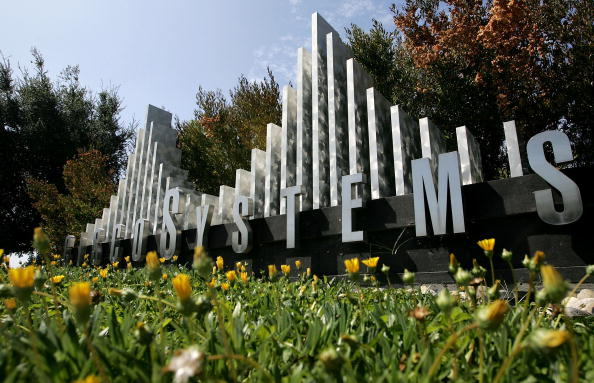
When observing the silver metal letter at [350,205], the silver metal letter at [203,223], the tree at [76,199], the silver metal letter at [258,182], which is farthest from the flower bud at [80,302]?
the tree at [76,199]

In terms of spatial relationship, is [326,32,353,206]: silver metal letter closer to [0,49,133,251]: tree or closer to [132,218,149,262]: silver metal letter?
[132,218,149,262]: silver metal letter

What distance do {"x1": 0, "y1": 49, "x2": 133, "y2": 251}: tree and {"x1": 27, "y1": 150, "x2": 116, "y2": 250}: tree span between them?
213cm

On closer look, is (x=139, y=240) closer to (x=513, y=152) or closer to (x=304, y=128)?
(x=304, y=128)

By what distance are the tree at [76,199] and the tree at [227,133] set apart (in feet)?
8.51

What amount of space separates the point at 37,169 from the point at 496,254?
660 inches

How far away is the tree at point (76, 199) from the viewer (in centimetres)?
1026

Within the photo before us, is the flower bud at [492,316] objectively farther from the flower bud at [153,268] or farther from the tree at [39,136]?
the tree at [39,136]

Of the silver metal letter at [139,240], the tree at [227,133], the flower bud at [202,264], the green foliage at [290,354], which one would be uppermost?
the tree at [227,133]

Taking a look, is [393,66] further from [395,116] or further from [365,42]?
[395,116]

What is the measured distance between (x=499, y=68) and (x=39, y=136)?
631 inches

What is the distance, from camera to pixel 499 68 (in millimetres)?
8516

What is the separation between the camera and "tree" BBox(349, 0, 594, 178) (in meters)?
7.99

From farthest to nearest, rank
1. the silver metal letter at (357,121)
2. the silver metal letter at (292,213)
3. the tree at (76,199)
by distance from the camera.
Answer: the tree at (76,199), the silver metal letter at (357,121), the silver metal letter at (292,213)

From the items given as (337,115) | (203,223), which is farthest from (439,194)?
(203,223)
